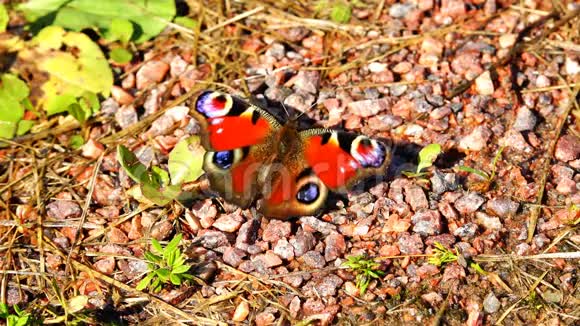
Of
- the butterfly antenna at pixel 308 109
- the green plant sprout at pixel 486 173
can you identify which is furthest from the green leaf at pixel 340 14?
the green plant sprout at pixel 486 173

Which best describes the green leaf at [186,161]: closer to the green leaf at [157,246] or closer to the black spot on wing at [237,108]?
the black spot on wing at [237,108]

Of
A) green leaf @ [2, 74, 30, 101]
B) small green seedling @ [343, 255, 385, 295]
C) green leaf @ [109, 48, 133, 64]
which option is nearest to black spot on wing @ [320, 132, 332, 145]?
small green seedling @ [343, 255, 385, 295]

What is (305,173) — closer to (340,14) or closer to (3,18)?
(340,14)

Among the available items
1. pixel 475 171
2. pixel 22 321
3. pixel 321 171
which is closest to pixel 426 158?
pixel 475 171

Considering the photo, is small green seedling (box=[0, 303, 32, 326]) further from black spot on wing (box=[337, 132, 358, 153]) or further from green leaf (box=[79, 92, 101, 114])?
black spot on wing (box=[337, 132, 358, 153])

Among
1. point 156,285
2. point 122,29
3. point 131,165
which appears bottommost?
point 156,285

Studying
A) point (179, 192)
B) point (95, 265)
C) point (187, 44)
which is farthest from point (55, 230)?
point (187, 44)

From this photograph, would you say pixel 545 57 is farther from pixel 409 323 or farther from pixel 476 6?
pixel 409 323
